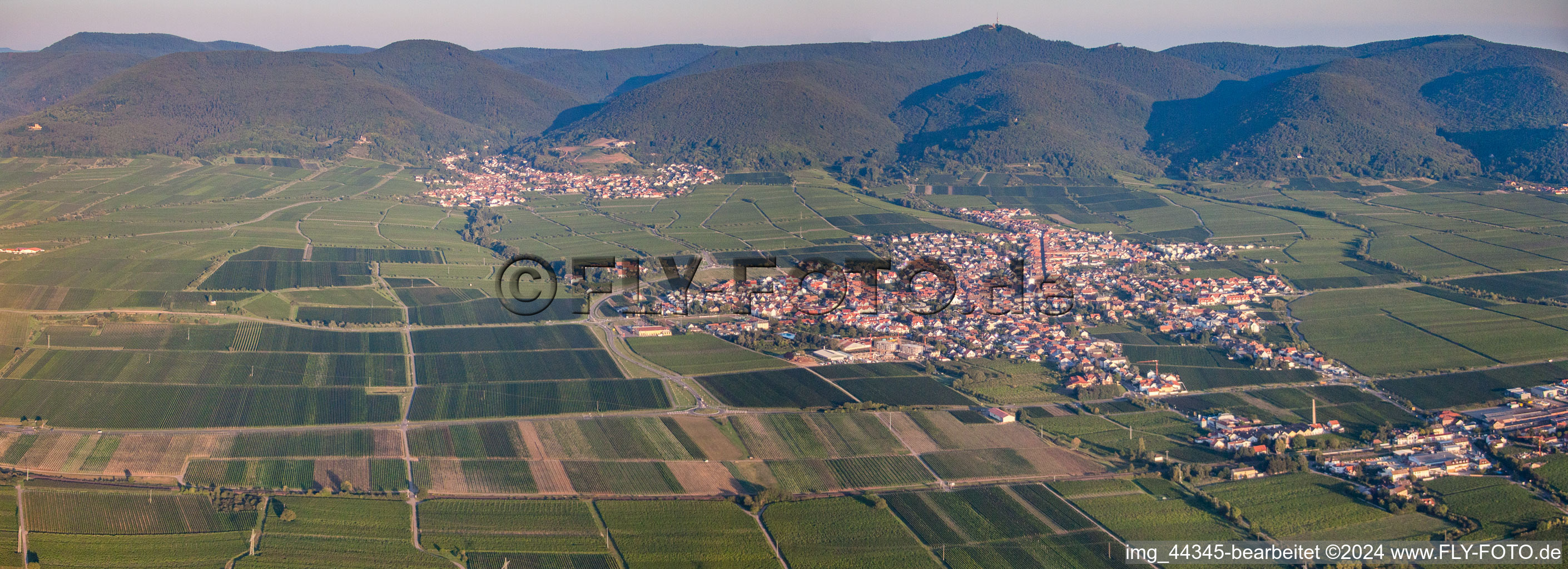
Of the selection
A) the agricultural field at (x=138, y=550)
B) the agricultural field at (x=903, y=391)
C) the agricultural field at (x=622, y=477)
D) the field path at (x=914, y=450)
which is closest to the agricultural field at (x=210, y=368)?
the agricultural field at (x=622, y=477)

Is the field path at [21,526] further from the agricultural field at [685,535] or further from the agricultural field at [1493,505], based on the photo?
the agricultural field at [1493,505]

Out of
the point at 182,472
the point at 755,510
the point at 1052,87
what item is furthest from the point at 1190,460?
the point at 1052,87

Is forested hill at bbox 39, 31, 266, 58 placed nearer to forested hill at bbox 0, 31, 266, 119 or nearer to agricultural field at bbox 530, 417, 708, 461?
forested hill at bbox 0, 31, 266, 119

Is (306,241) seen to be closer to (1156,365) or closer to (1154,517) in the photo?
(1156,365)

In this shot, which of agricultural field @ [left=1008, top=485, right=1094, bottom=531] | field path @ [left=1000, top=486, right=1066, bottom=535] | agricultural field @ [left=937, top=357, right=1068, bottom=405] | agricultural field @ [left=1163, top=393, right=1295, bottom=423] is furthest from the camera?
agricultural field @ [left=937, top=357, right=1068, bottom=405]

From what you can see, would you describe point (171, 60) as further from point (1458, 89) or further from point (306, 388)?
point (1458, 89)

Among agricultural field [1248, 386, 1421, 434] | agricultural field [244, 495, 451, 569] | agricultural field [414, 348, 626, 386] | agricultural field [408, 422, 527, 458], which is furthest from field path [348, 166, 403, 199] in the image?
agricultural field [1248, 386, 1421, 434]

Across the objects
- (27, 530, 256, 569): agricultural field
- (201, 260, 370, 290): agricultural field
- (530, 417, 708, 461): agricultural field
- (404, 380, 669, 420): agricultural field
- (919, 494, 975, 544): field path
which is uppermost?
(201, 260, 370, 290): agricultural field
